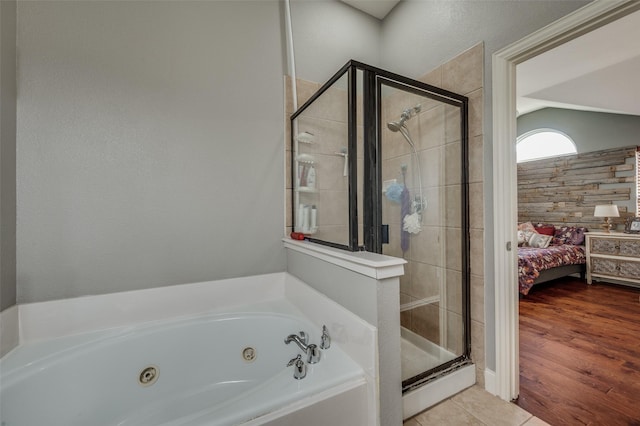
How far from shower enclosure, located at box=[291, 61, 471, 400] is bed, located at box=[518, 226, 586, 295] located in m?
2.24

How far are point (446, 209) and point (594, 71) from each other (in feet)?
8.96

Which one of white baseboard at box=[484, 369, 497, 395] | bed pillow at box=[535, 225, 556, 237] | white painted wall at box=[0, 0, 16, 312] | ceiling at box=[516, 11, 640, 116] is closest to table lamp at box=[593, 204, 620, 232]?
bed pillow at box=[535, 225, 556, 237]

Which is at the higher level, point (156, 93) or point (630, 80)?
point (630, 80)

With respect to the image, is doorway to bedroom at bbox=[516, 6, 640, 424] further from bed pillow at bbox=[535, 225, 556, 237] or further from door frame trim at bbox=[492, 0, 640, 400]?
door frame trim at bbox=[492, 0, 640, 400]

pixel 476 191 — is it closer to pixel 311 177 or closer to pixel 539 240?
pixel 311 177

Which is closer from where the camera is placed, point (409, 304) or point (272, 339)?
point (272, 339)

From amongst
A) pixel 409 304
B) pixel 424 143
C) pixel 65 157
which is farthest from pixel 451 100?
pixel 65 157

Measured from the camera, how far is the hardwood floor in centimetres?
140

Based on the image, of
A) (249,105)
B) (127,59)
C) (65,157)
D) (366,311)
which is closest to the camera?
(366,311)

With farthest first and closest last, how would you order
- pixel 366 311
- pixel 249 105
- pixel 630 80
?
pixel 630 80 → pixel 249 105 → pixel 366 311

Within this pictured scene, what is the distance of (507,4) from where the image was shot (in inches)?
54.9

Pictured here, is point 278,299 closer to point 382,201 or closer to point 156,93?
point 382,201

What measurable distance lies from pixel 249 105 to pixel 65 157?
104cm

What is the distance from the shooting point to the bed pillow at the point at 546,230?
4.54 meters
